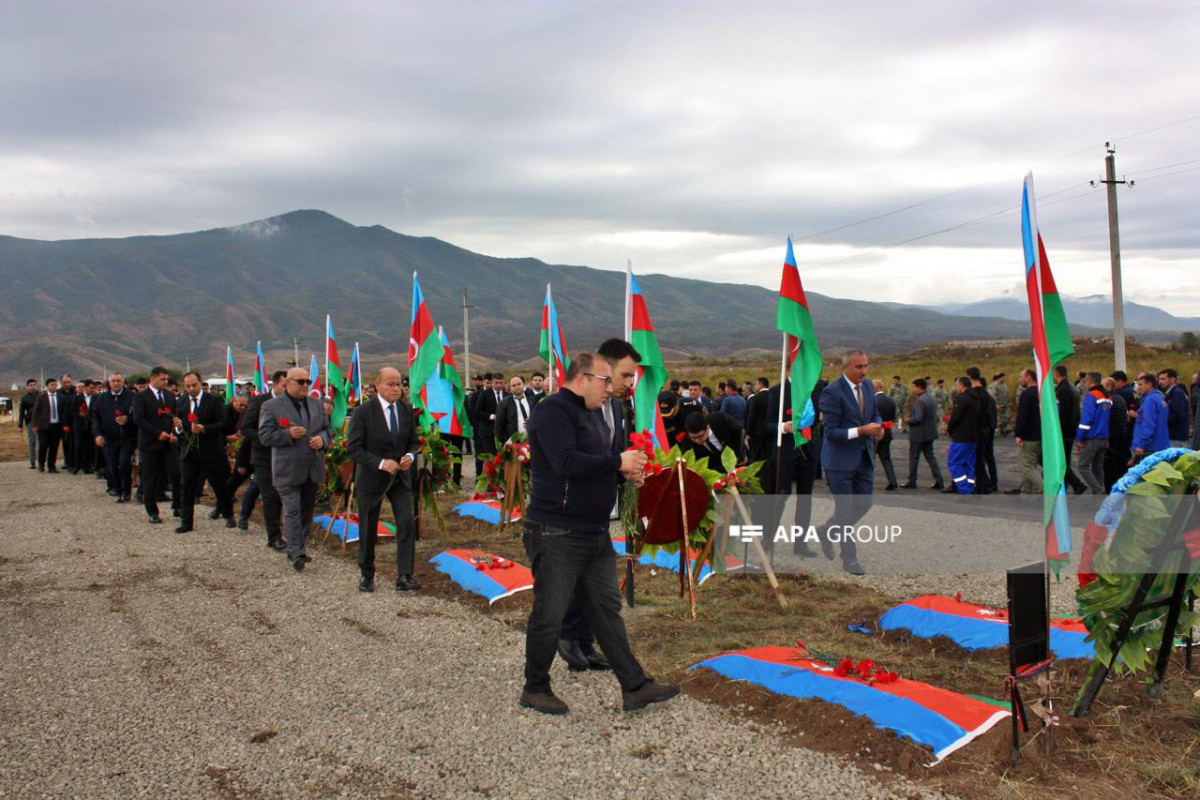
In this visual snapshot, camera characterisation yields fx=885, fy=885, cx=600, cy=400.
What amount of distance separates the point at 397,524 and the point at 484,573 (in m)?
0.96

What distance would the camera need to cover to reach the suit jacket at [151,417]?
41.7ft

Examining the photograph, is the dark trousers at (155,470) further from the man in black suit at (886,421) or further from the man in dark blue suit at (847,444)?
the man in black suit at (886,421)

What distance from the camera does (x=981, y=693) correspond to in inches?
211

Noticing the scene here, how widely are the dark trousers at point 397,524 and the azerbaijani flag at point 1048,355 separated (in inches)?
223

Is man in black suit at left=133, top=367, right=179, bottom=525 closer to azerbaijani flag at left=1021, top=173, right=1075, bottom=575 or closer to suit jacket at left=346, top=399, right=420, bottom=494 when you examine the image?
suit jacket at left=346, top=399, right=420, bottom=494

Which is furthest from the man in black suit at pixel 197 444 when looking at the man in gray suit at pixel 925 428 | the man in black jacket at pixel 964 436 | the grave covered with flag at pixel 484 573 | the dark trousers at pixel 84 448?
the man in gray suit at pixel 925 428

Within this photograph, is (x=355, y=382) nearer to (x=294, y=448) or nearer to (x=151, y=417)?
(x=151, y=417)

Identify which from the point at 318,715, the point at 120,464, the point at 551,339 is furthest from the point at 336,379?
the point at 318,715

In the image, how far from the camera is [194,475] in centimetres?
1219

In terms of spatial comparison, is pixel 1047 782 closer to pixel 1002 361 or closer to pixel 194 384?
pixel 194 384

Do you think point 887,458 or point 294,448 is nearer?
point 294,448

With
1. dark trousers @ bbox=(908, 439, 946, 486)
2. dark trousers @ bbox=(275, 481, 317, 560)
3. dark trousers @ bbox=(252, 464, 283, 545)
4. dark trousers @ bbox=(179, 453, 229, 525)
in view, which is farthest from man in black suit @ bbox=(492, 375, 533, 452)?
dark trousers @ bbox=(908, 439, 946, 486)

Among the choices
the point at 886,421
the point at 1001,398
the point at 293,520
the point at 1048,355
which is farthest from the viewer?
the point at 1001,398

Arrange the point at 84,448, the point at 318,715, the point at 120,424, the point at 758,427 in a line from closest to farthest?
Answer: the point at 318,715 < the point at 758,427 < the point at 120,424 < the point at 84,448
